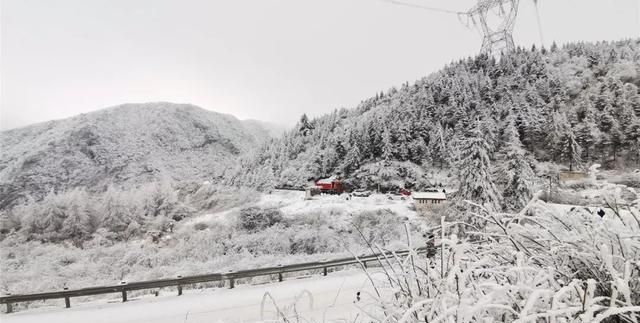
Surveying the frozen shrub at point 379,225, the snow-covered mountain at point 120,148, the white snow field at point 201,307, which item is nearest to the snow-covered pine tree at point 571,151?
the frozen shrub at point 379,225

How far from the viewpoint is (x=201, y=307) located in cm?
974

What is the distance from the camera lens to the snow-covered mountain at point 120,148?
54.8 metres

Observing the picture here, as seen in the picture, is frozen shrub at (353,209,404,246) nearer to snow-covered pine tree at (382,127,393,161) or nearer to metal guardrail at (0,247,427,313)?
metal guardrail at (0,247,427,313)

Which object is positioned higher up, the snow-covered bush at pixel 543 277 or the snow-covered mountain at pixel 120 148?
the snow-covered mountain at pixel 120 148

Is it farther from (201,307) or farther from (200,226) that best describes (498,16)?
(201,307)

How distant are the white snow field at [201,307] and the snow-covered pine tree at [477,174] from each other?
11305 millimetres

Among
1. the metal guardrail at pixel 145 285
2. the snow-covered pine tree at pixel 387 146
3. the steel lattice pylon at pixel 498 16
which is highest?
the steel lattice pylon at pixel 498 16

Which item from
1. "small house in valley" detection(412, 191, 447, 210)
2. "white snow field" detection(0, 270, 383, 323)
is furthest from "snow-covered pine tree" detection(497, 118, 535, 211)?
"white snow field" detection(0, 270, 383, 323)

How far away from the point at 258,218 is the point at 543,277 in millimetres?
30649

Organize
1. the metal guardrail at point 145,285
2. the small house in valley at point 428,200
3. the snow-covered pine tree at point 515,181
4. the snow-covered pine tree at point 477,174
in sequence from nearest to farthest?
the metal guardrail at point 145,285
the snow-covered pine tree at point 477,174
the snow-covered pine tree at point 515,181
the small house in valley at point 428,200

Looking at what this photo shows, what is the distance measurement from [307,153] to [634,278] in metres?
59.1

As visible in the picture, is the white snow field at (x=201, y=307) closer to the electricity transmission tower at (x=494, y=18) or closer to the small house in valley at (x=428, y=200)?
the small house in valley at (x=428, y=200)

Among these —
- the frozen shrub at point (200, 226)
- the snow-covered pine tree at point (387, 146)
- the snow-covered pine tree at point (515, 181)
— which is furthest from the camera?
the snow-covered pine tree at point (387, 146)

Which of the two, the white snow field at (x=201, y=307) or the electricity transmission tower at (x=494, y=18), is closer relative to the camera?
the white snow field at (x=201, y=307)
